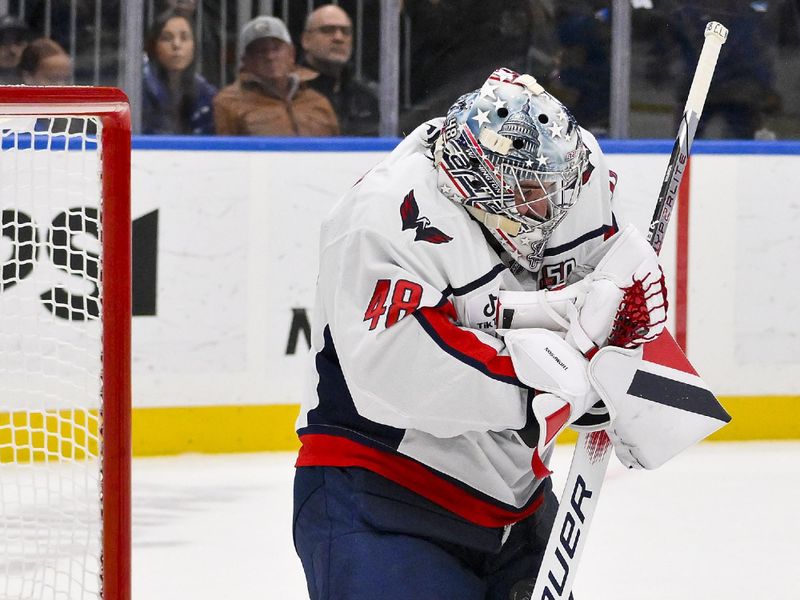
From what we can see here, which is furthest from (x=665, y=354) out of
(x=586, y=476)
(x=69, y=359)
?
(x=69, y=359)

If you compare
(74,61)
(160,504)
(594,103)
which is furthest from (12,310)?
(594,103)

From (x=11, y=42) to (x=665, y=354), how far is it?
9.35ft

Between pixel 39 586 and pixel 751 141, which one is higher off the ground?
pixel 751 141

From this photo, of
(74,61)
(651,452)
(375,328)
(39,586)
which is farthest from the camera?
(74,61)

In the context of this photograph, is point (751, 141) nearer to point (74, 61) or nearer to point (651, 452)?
point (74, 61)

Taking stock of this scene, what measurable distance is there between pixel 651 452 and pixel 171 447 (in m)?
2.51

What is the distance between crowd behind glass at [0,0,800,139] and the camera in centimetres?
419

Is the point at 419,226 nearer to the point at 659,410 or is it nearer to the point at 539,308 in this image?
the point at 539,308

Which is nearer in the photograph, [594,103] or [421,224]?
[421,224]

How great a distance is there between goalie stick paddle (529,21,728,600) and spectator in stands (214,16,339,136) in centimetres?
250

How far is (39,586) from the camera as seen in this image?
2539 millimetres

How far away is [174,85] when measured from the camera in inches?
168

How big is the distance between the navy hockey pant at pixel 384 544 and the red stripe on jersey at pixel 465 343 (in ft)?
0.71

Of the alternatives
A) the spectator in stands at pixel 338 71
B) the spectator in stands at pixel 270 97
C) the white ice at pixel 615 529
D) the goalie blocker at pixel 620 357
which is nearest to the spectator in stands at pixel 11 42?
the spectator in stands at pixel 270 97
